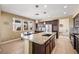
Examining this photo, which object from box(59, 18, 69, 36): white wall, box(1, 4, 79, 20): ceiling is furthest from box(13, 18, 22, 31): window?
box(59, 18, 69, 36): white wall

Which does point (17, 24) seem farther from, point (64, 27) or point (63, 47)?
point (63, 47)

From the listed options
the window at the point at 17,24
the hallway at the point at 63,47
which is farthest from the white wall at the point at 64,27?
the window at the point at 17,24

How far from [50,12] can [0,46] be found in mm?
1221

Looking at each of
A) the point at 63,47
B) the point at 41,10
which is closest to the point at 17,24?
the point at 41,10

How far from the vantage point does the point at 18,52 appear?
197cm

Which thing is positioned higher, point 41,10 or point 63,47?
point 41,10

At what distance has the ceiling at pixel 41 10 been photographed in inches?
74.3

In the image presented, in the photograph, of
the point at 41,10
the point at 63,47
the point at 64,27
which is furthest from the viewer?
the point at 63,47

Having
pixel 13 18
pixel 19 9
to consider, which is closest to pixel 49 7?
pixel 19 9

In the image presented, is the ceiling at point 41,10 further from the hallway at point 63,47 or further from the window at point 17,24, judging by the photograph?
the hallway at point 63,47

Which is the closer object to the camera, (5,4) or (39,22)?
(5,4)

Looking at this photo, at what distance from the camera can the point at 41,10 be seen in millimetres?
1985
